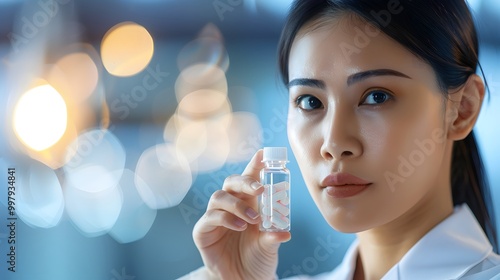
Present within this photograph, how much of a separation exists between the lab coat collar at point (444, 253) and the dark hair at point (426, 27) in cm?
21

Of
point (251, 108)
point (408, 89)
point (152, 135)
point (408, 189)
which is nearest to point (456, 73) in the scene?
point (408, 89)

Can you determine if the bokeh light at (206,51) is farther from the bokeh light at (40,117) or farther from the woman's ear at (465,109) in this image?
the woman's ear at (465,109)

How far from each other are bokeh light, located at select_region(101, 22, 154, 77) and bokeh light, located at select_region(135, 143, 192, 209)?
10.6 inches

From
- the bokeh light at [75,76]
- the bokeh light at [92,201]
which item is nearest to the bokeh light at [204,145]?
the bokeh light at [92,201]

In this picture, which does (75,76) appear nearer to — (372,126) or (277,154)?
(277,154)

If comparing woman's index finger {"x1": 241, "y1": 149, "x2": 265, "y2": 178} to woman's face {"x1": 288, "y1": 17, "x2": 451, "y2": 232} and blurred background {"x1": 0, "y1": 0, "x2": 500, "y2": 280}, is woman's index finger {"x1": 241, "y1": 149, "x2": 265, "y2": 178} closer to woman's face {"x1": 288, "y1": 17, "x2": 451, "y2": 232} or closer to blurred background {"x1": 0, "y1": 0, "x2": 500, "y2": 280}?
woman's face {"x1": 288, "y1": 17, "x2": 451, "y2": 232}

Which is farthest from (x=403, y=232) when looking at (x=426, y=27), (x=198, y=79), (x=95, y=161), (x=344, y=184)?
(x=95, y=161)

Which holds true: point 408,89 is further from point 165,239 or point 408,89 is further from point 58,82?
point 58,82

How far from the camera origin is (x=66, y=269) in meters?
1.83

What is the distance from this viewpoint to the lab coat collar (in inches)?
46.1

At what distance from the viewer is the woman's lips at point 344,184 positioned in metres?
1.13

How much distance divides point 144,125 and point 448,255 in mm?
1035

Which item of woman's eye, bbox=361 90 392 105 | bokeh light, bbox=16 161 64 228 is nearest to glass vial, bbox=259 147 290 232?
woman's eye, bbox=361 90 392 105

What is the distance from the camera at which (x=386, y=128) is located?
112cm
